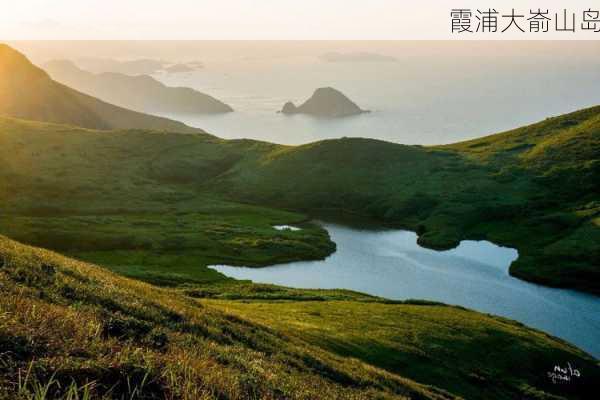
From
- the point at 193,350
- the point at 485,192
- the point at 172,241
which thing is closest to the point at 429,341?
the point at 193,350

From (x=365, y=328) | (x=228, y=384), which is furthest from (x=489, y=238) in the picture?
(x=228, y=384)

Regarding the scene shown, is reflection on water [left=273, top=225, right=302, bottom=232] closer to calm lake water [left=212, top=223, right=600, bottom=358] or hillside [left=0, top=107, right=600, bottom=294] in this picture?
hillside [left=0, top=107, right=600, bottom=294]

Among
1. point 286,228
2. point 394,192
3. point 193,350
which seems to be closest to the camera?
point 193,350

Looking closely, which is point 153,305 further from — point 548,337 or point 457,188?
point 457,188

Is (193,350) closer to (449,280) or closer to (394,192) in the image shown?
(449,280)

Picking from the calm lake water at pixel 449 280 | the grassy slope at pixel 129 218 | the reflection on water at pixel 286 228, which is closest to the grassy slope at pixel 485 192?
the calm lake water at pixel 449 280

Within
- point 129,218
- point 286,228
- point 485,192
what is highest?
point 485,192
